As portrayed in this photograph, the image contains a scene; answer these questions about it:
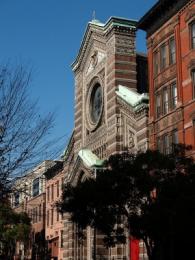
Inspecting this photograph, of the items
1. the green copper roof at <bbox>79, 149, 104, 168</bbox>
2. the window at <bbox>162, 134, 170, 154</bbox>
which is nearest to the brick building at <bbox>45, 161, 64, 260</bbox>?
the green copper roof at <bbox>79, 149, 104, 168</bbox>

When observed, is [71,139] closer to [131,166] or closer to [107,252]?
[107,252]

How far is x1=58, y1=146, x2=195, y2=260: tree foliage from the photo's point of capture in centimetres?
2511

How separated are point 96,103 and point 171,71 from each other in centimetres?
1724

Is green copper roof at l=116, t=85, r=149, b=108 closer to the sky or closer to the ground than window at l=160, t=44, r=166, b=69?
closer to the ground

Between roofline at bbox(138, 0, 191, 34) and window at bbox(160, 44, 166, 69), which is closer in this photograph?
roofline at bbox(138, 0, 191, 34)

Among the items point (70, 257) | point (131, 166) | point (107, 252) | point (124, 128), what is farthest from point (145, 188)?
point (70, 257)

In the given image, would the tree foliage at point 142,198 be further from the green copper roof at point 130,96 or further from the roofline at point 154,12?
the green copper roof at point 130,96

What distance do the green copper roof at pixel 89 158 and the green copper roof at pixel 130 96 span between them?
6526mm

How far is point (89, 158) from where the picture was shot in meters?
51.9

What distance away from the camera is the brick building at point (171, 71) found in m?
35.8

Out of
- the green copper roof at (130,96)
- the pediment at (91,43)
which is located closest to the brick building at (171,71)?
the green copper roof at (130,96)

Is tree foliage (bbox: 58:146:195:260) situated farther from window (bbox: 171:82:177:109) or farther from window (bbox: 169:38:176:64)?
window (bbox: 169:38:176:64)

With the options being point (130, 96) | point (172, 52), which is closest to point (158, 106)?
point (172, 52)

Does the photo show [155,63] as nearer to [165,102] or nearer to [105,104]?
[165,102]
